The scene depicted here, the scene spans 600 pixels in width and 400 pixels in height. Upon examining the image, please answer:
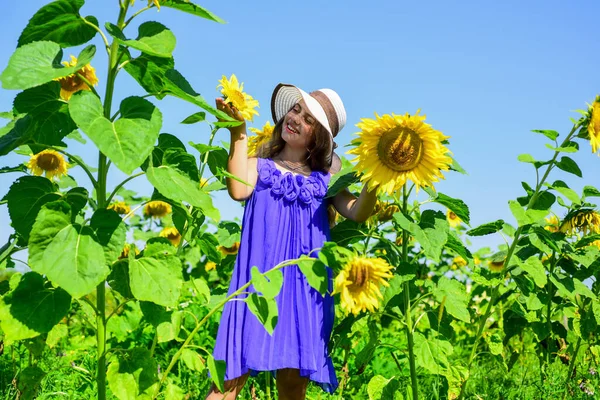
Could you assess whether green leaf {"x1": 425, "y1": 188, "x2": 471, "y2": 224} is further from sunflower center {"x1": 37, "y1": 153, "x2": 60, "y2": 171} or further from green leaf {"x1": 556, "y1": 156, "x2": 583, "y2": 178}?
sunflower center {"x1": 37, "y1": 153, "x2": 60, "y2": 171}

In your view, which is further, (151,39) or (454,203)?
(454,203)

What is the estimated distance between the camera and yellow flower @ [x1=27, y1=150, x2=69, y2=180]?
3846mm

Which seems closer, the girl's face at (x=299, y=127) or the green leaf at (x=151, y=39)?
the green leaf at (x=151, y=39)

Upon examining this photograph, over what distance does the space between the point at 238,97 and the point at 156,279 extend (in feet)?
3.18

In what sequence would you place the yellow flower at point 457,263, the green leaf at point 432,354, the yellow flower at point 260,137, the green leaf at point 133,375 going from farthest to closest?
the yellow flower at point 457,263, the yellow flower at point 260,137, the green leaf at point 432,354, the green leaf at point 133,375

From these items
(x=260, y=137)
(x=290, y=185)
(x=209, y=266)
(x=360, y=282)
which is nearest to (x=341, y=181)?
(x=290, y=185)

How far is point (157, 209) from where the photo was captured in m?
5.54

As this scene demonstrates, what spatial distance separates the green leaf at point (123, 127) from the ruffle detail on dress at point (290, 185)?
1071 millimetres

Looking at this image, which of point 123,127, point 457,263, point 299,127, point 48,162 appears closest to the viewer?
point 123,127

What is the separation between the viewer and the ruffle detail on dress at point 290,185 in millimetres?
3070

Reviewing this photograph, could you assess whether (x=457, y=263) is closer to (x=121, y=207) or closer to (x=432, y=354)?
(x=121, y=207)

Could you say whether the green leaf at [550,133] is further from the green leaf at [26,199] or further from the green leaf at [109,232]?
the green leaf at [26,199]

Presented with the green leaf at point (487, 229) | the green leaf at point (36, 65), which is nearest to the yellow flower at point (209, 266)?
the green leaf at point (487, 229)

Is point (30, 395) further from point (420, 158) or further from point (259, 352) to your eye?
point (420, 158)
